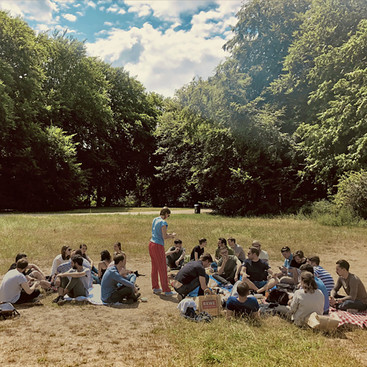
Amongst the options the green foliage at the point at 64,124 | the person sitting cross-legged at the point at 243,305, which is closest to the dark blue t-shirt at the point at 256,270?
the person sitting cross-legged at the point at 243,305

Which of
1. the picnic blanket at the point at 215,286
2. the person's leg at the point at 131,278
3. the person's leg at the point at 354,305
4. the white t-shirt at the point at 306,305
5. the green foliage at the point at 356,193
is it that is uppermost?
the green foliage at the point at 356,193

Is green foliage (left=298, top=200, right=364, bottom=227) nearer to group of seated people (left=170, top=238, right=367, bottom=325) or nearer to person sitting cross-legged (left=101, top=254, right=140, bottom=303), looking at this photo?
group of seated people (left=170, top=238, right=367, bottom=325)

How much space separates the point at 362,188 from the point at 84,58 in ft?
117

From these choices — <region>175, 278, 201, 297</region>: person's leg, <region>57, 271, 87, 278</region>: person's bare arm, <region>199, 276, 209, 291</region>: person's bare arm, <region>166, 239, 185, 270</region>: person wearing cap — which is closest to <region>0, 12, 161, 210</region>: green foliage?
<region>166, 239, 185, 270</region>: person wearing cap

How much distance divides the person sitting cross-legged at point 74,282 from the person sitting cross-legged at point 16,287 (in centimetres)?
80

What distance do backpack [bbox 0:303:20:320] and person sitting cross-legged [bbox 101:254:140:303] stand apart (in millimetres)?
2205

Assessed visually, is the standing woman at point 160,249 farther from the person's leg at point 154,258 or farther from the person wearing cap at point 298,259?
the person wearing cap at point 298,259

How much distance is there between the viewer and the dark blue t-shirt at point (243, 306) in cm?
787

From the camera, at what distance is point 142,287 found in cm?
1141

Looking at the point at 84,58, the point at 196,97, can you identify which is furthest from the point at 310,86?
the point at 84,58

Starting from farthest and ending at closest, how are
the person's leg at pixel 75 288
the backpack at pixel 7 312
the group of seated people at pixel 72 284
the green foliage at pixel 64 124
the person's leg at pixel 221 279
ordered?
the green foliage at pixel 64 124 → the person's leg at pixel 221 279 → the person's leg at pixel 75 288 → the group of seated people at pixel 72 284 → the backpack at pixel 7 312

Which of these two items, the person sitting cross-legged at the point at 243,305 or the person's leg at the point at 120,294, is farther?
the person's leg at the point at 120,294

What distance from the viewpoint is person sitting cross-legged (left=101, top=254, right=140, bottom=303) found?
9.53 metres

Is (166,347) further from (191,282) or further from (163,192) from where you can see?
(163,192)
